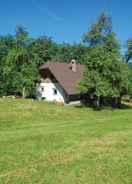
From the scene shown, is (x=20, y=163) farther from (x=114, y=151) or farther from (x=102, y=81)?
(x=102, y=81)

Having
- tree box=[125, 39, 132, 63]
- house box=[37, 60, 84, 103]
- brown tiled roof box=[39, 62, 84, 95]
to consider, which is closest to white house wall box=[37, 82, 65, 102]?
house box=[37, 60, 84, 103]

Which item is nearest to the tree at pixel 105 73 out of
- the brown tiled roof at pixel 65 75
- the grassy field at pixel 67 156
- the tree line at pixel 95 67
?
the tree line at pixel 95 67

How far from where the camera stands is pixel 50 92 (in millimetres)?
39312

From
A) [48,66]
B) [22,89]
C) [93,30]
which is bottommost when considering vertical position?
[22,89]

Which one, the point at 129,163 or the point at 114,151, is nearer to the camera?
the point at 129,163

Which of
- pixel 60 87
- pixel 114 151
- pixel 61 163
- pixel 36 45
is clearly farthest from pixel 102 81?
pixel 36 45

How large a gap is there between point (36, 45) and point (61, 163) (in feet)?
174

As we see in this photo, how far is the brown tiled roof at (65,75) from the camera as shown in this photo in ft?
120

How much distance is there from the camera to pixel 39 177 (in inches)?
339

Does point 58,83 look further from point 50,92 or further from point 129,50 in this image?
point 129,50

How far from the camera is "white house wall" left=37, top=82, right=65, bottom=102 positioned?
3784 centimetres

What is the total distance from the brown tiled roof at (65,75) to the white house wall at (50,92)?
1466 millimetres

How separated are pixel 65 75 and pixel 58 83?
2.00 m

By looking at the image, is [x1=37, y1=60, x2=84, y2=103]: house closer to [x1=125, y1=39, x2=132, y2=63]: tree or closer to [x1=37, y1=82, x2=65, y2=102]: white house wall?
[x1=37, y1=82, x2=65, y2=102]: white house wall
